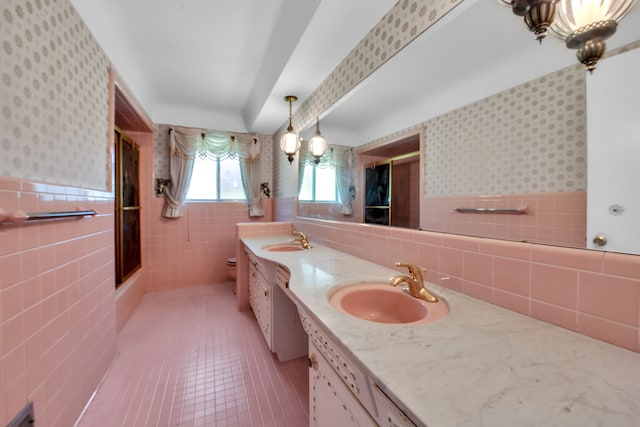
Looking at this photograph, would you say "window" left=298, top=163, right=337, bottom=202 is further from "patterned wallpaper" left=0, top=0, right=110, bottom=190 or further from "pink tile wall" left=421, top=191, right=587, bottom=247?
"patterned wallpaper" left=0, top=0, right=110, bottom=190

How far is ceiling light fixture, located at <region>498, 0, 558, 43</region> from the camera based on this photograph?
681 mm

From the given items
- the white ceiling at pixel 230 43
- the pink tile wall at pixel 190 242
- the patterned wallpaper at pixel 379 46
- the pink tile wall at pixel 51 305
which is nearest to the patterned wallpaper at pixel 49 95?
the pink tile wall at pixel 51 305

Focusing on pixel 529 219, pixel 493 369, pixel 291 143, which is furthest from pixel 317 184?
pixel 493 369

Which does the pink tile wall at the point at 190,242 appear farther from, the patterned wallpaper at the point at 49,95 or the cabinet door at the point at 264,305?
the patterned wallpaper at the point at 49,95

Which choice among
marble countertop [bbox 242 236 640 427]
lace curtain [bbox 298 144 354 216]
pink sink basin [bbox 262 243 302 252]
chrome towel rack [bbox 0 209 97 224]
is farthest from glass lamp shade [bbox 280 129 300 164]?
marble countertop [bbox 242 236 640 427]

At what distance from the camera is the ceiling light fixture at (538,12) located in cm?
68

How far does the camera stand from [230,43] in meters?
2.12

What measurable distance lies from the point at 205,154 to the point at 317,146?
6.93 ft

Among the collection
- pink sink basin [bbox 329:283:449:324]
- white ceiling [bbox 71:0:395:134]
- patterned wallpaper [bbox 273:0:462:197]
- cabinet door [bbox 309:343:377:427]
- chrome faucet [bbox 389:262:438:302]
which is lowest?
cabinet door [bbox 309:343:377:427]

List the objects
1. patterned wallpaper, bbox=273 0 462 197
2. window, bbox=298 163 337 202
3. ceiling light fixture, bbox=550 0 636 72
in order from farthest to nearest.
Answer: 1. window, bbox=298 163 337 202
2. patterned wallpaper, bbox=273 0 462 197
3. ceiling light fixture, bbox=550 0 636 72

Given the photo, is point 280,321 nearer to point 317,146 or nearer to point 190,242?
point 317,146

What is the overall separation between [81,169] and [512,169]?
217 cm

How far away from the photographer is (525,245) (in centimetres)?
81

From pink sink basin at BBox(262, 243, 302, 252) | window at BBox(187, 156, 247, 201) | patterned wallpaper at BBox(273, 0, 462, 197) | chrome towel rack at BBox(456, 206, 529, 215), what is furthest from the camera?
window at BBox(187, 156, 247, 201)
